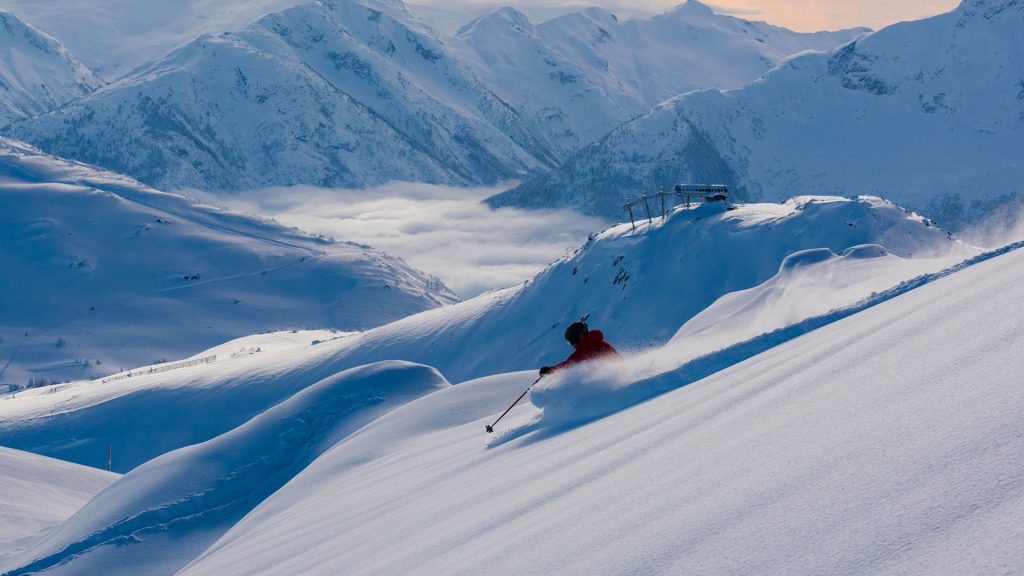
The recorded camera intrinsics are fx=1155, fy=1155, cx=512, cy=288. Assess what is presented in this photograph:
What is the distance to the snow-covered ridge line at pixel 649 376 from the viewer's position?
9352 mm

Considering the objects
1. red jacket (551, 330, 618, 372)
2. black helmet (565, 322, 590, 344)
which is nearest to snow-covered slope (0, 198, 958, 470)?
black helmet (565, 322, 590, 344)

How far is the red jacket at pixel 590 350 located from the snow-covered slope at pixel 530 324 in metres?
22.9

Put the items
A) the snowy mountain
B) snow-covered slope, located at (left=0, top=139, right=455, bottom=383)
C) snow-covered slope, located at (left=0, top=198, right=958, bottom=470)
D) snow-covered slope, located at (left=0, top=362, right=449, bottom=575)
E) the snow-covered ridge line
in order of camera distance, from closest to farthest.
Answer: the snowy mountain → the snow-covered ridge line → snow-covered slope, located at (left=0, top=362, right=449, bottom=575) → snow-covered slope, located at (left=0, top=198, right=958, bottom=470) → snow-covered slope, located at (left=0, top=139, right=455, bottom=383)

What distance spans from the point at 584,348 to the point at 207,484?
646 centimetres

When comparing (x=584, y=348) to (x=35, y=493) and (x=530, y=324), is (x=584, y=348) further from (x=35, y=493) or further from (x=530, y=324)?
(x=530, y=324)

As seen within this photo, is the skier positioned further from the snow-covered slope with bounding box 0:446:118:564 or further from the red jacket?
the snow-covered slope with bounding box 0:446:118:564

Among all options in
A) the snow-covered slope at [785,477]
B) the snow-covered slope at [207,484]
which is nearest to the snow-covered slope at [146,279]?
the snow-covered slope at [207,484]

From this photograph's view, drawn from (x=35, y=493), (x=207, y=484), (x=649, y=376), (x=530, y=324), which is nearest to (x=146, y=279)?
(x=530, y=324)

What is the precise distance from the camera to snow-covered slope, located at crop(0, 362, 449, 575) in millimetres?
13625

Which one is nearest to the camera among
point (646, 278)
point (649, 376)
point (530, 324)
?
point (649, 376)

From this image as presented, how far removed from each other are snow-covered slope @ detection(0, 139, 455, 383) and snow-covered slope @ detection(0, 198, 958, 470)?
57853mm

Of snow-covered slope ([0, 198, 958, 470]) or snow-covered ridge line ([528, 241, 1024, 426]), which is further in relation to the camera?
snow-covered slope ([0, 198, 958, 470])

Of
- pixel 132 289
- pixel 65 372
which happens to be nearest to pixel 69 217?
pixel 132 289

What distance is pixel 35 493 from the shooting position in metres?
20.7
